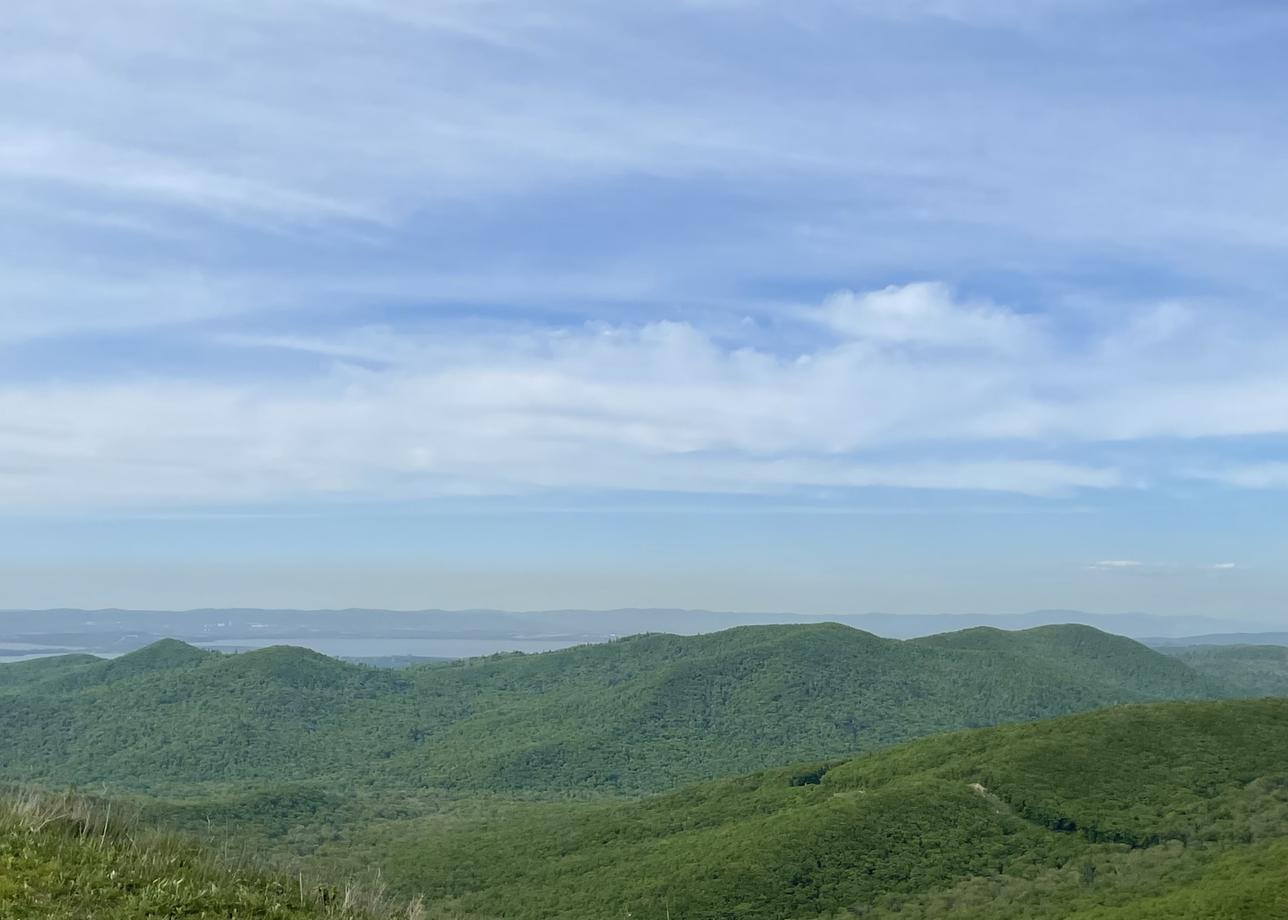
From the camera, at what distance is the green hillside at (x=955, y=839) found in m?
66.1

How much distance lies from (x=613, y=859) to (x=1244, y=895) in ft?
166

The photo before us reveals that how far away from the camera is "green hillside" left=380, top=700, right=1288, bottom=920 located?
66125 millimetres

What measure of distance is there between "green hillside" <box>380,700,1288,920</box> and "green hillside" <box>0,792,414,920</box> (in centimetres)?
3871

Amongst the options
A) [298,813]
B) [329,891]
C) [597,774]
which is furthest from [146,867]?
[597,774]

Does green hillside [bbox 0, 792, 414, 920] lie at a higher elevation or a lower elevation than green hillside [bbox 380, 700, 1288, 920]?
higher

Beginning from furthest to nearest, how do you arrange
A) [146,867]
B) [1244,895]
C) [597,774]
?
[597,774] < [1244,895] < [146,867]

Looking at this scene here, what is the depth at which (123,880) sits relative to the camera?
1588 cm

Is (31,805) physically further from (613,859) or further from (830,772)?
(830,772)

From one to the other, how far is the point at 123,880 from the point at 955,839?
73.5m

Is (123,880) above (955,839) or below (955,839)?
above

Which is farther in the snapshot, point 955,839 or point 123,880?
point 955,839

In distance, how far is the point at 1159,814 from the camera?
8094cm

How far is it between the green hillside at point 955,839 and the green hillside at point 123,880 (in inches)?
1524

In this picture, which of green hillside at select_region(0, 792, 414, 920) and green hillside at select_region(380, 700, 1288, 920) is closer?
green hillside at select_region(0, 792, 414, 920)
